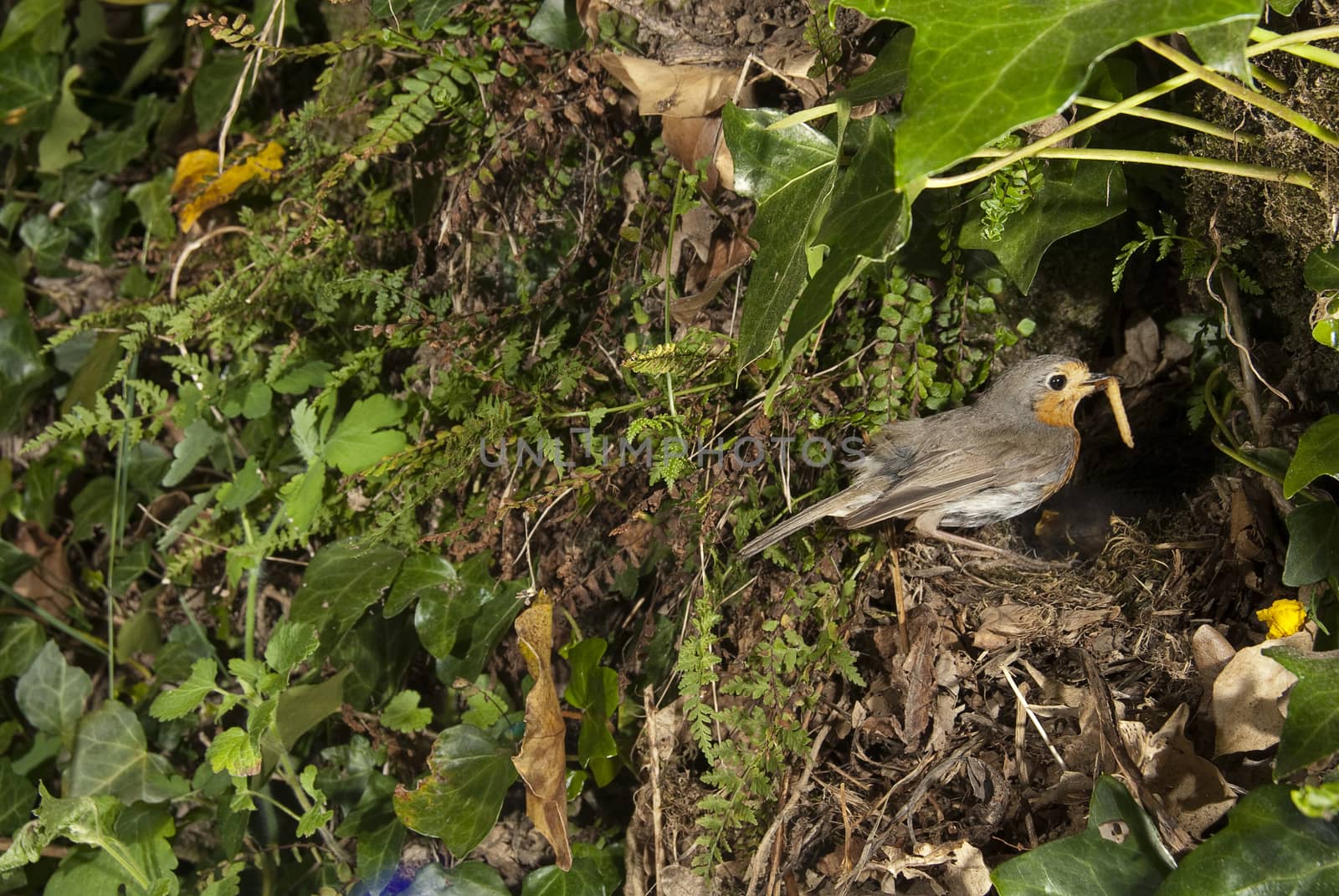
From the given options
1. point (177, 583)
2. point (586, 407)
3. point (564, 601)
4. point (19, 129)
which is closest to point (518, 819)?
point (564, 601)

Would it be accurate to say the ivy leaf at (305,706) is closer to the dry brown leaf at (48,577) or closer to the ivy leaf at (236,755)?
the ivy leaf at (236,755)

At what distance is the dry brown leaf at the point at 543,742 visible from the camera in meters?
2.24

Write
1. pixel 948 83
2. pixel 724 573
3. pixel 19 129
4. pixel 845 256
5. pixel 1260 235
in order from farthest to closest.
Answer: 1. pixel 19 129
2. pixel 724 573
3. pixel 1260 235
4. pixel 845 256
5. pixel 948 83

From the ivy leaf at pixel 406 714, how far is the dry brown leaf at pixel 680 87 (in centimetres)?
163

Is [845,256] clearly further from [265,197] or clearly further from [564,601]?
[265,197]

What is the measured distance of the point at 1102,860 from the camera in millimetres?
1725

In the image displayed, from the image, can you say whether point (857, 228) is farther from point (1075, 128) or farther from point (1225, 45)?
point (1225, 45)

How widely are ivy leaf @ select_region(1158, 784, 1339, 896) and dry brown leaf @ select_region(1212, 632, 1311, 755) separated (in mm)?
305

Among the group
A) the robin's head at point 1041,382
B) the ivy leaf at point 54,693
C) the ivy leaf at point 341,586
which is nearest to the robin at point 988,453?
the robin's head at point 1041,382

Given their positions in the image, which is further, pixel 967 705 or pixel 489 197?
pixel 489 197

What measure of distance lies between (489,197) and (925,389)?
4.28 feet

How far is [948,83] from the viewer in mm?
1389

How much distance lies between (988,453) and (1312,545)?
911 millimetres

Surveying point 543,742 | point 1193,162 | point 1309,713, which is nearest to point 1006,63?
point 1193,162
